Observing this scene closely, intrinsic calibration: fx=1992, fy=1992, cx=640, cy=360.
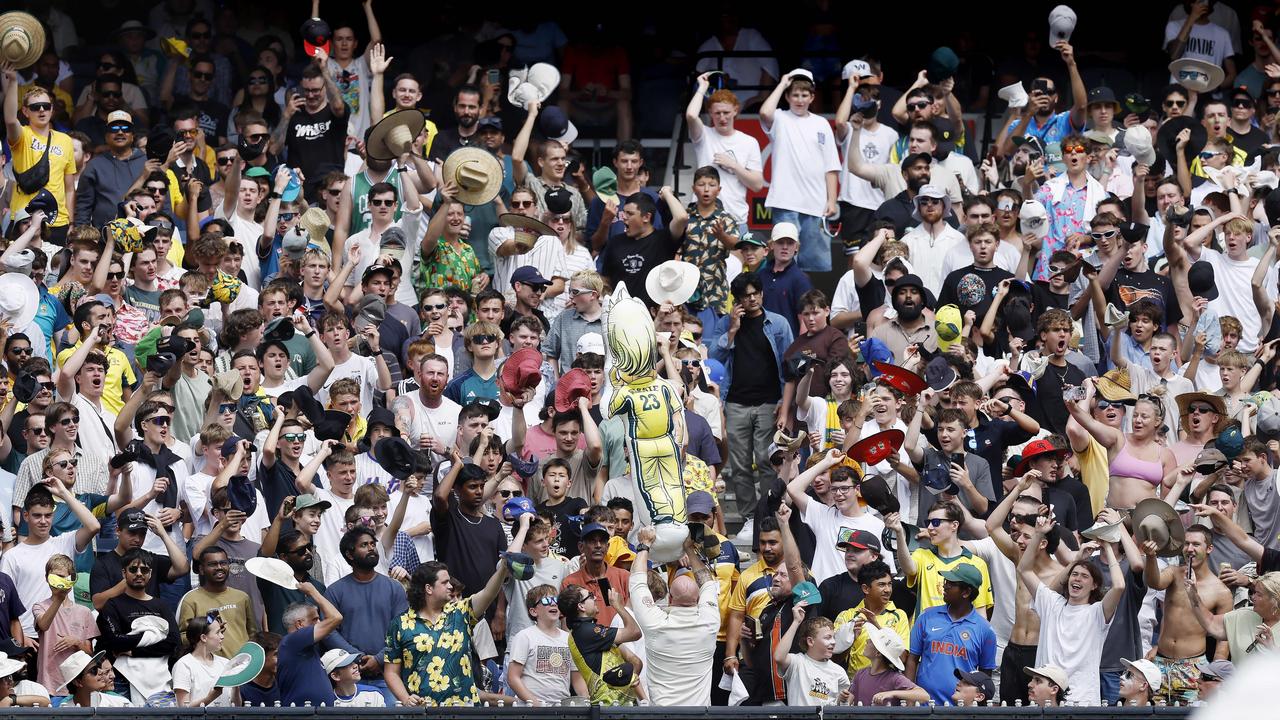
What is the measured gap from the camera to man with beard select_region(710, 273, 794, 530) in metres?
14.5

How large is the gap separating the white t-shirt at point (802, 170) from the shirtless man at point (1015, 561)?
4.91 m

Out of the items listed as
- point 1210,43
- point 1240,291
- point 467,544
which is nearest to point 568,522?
point 467,544

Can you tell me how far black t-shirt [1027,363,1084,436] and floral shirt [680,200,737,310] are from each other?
101 inches

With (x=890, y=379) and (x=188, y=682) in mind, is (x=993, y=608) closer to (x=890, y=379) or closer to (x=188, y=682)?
(x=890, y=379)

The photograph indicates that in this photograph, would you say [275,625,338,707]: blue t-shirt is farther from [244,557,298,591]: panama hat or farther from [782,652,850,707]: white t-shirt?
[782,652,850,707]: white t-shirt

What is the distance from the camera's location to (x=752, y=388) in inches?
575

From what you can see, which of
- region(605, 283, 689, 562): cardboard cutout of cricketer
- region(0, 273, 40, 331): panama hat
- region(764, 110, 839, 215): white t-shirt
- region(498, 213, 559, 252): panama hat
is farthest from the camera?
region(764, 110, 839, 215): white t-shirt

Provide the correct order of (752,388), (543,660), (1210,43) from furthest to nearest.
Result: (1210,43) → (752,388) → (543,660)

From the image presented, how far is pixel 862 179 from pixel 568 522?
18.9 ft

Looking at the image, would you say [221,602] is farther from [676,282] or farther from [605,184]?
[605,184]

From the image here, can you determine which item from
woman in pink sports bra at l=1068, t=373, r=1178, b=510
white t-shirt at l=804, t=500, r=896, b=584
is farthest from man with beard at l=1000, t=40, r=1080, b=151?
white t-shirt at l=804, t=500, r=896, b=584

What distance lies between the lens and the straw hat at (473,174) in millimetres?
14914

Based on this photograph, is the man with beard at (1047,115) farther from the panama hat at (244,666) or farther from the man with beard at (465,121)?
the panama hat at (244,666)

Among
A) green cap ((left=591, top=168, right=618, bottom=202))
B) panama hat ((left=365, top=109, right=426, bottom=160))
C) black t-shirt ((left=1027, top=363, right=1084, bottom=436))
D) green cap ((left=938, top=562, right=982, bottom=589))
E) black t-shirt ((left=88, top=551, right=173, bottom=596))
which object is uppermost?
panama hat ((left=365, top=109, right=426, bottom=160))
